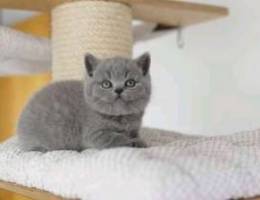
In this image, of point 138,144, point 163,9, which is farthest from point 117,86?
point 163,9

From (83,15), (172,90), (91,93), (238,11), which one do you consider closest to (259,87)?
(238,11)

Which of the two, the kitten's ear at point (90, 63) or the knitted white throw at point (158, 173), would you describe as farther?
the kitten's ear at point (90, 63)

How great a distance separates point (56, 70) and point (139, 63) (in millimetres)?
510

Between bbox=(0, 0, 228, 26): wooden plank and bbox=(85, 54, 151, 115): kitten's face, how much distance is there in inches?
18.1

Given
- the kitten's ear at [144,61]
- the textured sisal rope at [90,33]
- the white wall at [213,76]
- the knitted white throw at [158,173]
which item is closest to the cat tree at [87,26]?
the textured sisal rope at [90,33]

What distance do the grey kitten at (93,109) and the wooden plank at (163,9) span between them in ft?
1.40

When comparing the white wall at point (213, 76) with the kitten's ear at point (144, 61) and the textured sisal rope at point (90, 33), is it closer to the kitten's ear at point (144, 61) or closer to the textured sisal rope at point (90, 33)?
the textured sisal rope at point (90, 33)

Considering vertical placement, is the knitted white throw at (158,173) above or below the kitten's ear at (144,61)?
below

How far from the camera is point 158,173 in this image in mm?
639

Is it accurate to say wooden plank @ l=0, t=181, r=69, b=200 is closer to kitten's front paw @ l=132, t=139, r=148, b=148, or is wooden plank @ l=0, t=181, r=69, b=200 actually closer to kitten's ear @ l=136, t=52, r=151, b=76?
kitten's front paw @ l=132, t=139, r=148, b=148

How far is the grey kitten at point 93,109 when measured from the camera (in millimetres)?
937

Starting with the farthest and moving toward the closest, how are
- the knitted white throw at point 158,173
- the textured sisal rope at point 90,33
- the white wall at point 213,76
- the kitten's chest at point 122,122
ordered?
1. the white wall at point 213,76
2. the textured sisal rope at point 90,33
3. the kitten's chest at point 122,122
4. the knitted white throw at point 158,173

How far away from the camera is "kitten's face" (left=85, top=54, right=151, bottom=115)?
93 centimetres

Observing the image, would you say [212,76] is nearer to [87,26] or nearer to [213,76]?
[213,76]
